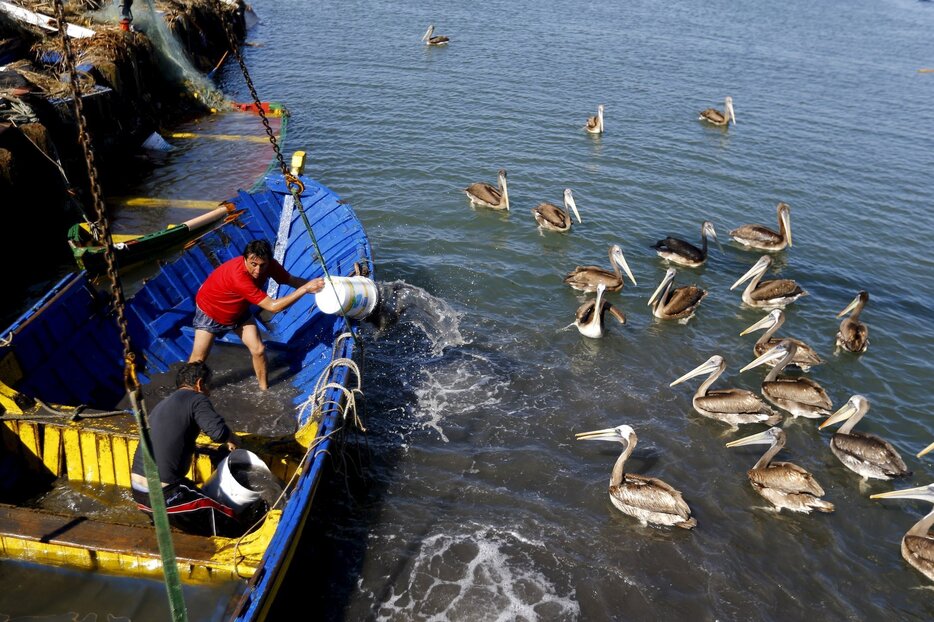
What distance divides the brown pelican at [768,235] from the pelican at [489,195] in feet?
20.5

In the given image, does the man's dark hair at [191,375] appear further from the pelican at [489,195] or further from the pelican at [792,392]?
the pelican at [489,195]

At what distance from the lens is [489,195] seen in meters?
18.4

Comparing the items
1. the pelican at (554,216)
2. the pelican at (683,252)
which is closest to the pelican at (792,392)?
the pelican at (683,252)

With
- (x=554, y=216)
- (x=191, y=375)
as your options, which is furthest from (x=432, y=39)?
(x=191, y=375)

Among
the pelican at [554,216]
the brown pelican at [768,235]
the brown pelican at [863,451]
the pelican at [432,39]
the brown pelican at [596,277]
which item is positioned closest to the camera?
the brown pelican at [863,451]

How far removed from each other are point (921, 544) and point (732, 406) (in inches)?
128

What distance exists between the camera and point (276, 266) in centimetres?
1016

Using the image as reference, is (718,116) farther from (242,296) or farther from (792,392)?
(242,296)

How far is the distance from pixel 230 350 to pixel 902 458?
1144 cm

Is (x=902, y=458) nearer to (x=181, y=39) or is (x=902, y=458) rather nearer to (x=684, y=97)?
(x=684, y=97)

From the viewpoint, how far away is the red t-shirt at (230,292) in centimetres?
980

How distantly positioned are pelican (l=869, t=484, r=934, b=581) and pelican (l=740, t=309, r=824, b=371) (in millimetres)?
3586

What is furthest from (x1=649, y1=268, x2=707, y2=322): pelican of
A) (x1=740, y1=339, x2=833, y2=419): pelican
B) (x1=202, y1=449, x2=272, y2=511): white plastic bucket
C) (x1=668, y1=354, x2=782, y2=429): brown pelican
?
(x1=202, y1=449, x2=272, y2=511): white plastic bucket

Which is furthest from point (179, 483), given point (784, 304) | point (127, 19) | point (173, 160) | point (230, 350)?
point (127, 19)
